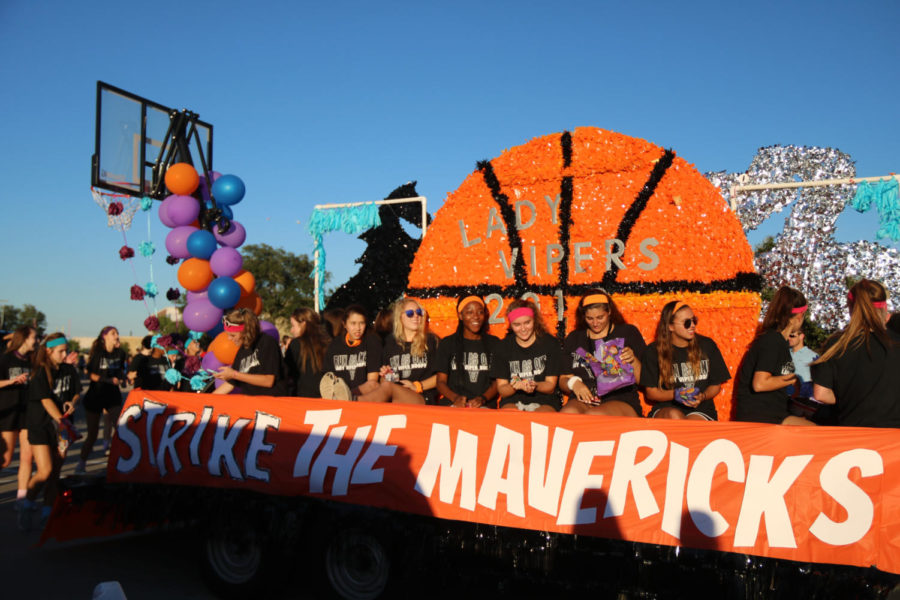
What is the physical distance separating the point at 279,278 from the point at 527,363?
35615 mm

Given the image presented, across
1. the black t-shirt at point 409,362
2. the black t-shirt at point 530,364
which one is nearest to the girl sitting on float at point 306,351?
the black t-shirt at point 409,362

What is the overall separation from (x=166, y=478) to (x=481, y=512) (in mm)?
2613

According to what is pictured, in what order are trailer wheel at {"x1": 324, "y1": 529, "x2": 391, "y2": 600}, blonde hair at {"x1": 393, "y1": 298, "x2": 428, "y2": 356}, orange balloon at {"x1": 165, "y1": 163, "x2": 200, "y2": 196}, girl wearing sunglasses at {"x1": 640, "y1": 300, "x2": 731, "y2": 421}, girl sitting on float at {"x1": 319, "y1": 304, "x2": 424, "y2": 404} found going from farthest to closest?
1. orange balloon at {"x1": 165, "y1": 163, "x2": 200, "y2": 196}
2. blonde hair at {"x1": 393, "y1": 298, "x2": 428, "y2": 356}
3. girl sitting on float at {"x1": 319, "y1": 304, "x2": 424, "y2": 404}
4. girl wearing sunglasses at {"x1": 640, "y1": 300, "x2": 731, "y2": 421}
5. trailer wheel at {"x1": 324, "y1": 529, "x2": 391, "y2": 600}

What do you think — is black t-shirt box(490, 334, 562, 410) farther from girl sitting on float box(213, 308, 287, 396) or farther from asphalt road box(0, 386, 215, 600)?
asphalt road box(0, 386, 215, 600)

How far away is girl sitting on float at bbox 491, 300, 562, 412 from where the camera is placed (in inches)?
202

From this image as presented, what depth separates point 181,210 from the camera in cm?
1051

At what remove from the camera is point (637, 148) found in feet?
21.5

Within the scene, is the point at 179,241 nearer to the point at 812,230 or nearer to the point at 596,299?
the point at 596,299

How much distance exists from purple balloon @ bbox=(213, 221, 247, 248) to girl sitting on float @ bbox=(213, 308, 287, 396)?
17.9ft

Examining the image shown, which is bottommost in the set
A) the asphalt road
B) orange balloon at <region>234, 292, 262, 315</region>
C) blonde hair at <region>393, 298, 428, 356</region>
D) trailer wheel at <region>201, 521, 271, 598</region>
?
the asphalt road

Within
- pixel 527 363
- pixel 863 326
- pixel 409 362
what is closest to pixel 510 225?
pixel 409 362

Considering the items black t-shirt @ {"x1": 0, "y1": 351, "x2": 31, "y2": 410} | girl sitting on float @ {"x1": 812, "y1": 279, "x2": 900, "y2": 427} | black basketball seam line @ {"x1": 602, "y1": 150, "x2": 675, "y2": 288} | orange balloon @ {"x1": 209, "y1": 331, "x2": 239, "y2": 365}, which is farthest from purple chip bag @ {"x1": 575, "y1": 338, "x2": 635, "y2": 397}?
black t-shirt @ {"x1": 0, "y1": 351, "x2": 31, "y2": 410}

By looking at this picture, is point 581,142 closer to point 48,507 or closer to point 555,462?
point 555,462

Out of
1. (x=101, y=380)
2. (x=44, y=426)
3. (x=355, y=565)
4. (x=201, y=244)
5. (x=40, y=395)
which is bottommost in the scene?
(x=355, y=565)
